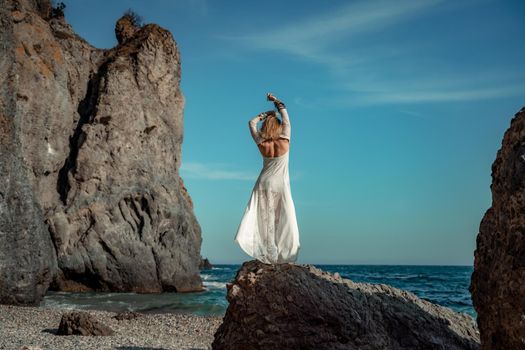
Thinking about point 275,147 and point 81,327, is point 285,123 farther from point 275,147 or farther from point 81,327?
point 81,327

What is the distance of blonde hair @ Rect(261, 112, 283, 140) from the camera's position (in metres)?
8.21

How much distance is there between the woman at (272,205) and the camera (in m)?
7.88

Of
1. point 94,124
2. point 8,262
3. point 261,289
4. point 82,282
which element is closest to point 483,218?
point 261,289

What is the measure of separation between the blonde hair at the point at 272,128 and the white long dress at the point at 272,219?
9 centimetres

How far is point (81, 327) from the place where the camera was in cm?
1079

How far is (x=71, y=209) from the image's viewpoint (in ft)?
85.8

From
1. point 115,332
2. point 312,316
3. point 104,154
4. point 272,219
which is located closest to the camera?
point 312,316

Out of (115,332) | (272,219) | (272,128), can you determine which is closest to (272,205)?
(272,219)

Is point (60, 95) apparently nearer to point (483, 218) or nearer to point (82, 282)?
point (82, 282)

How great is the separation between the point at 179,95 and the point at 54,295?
15.1 meters

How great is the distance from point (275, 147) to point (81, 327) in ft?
18.4

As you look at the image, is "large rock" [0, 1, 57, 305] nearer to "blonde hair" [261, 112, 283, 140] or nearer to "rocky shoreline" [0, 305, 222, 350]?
"rocky shoreline" [0, 305, 222, 350]

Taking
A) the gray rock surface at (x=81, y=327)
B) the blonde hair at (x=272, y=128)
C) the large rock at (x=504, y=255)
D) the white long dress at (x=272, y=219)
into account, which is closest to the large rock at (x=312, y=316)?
the white long dress at (x=272, y=219)

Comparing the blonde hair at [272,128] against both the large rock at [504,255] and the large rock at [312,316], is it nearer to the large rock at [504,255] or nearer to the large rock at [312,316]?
the large rock at [312,316]
